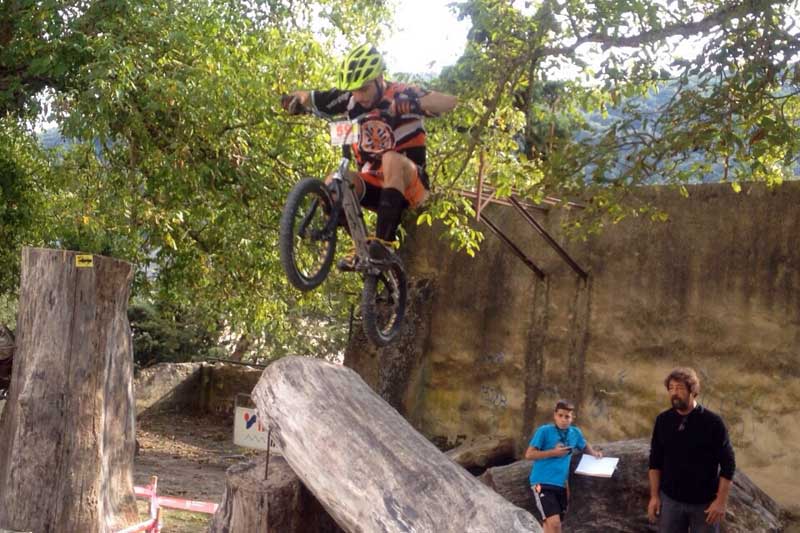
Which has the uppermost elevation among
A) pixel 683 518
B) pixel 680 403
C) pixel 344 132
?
pixel 344 132

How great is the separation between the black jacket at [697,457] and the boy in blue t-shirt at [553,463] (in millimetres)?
1218

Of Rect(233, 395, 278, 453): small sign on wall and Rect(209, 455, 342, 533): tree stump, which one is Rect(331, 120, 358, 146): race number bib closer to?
Rect(209, 455, 342, 533): tree stump

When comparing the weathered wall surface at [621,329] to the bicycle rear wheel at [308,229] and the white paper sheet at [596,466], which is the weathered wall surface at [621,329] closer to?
the white paper sheet at [596,466]

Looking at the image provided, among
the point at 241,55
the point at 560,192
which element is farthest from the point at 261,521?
the point at 241,55

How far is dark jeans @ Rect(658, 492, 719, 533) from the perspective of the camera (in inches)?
246

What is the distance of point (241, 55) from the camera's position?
1080cm

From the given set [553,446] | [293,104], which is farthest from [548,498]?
[293,104]

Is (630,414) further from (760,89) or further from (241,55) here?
(241,55)

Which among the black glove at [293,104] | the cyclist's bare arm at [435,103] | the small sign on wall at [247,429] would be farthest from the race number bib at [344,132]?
the small sign on wall at [247,429]

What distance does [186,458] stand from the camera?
14672 millimetres

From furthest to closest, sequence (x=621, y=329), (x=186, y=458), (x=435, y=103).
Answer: (x=186, y=458) < (x=621, y=329) < (x=435, y=103)

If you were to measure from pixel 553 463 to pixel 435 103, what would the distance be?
2975 millimetres

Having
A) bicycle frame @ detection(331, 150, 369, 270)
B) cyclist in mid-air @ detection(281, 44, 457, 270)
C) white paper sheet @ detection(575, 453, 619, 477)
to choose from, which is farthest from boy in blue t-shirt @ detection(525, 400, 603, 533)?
bicycle frame @ detection(331, 150, 369, 270)

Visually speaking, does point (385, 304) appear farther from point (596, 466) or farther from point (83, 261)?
point (83, 261)
